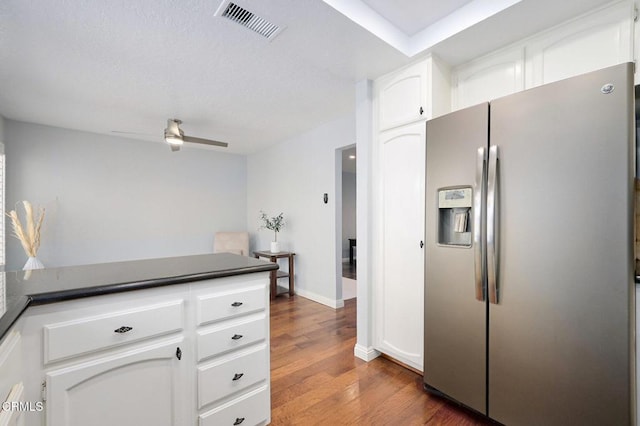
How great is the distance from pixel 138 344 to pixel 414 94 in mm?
2354

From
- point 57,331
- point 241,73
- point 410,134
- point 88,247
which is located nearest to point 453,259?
point 410,134

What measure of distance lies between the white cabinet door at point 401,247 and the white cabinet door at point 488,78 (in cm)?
46

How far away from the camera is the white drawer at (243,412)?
1423 mm

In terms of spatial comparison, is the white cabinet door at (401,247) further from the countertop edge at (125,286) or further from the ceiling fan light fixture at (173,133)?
the ceiling fan light fixture at (173,133)

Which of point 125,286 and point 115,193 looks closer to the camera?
point 125,286

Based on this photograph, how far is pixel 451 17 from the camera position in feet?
6.33

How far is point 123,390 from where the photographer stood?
3.99ft

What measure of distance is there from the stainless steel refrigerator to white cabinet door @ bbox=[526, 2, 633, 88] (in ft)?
1.53

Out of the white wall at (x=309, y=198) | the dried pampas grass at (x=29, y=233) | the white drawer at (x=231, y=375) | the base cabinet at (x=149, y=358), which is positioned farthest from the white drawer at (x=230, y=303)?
the dried pampas grass at (x=29, y=233)

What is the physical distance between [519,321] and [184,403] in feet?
5.80

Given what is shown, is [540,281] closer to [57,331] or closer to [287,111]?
[57,331]

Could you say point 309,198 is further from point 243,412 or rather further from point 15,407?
point 15,407

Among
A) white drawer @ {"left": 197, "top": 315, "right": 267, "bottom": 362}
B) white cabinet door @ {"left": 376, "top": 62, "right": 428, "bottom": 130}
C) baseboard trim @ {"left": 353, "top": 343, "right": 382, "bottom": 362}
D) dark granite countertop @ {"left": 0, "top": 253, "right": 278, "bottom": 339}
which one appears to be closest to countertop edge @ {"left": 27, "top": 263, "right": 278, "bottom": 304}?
dark granite countertop @ {"left": 0, "top": 253, "right": 278, "bottom": 339}

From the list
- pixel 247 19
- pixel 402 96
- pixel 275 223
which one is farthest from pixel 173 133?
pixel 402 96
